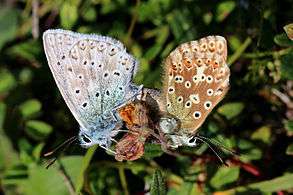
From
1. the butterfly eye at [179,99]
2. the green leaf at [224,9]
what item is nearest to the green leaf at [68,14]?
the green leaf at [224,9]

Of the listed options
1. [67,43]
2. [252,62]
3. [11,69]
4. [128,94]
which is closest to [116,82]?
[128,94]

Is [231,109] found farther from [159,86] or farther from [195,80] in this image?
[195,80]

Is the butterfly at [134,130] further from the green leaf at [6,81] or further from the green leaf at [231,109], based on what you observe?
the green leaf at [6,81]

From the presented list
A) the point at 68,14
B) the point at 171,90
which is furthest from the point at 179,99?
the point at 68,14

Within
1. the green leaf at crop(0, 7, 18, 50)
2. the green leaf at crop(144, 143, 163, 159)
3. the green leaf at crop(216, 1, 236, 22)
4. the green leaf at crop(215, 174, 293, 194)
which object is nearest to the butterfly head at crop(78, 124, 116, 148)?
the green leaf at crop(144, 143, 163, 159)

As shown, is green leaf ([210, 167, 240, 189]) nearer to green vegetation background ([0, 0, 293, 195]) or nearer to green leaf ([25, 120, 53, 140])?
green vegetation background ([0, 0, 293, 195])

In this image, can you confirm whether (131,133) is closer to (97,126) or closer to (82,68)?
(97,126)
